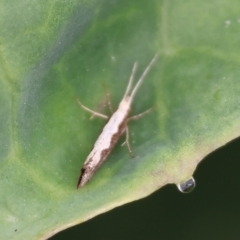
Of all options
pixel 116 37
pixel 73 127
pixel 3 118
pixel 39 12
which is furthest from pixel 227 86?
pixel 3 118

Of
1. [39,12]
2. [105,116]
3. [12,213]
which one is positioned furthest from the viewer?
[105,116]

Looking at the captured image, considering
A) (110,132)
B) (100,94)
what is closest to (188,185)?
(110,132)

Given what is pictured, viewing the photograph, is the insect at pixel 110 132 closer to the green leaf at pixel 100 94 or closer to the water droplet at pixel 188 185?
the green leaf at pixel 100 94

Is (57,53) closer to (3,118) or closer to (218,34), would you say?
(3,118)

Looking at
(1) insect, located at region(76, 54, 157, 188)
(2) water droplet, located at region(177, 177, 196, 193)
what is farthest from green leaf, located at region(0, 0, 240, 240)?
(2) water droplet, located at region(177, 177, 196, 193)

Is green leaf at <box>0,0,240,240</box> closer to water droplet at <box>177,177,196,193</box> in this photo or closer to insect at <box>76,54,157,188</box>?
insect at <box>76,54,157,188</box>

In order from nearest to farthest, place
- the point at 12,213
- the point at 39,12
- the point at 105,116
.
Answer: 1. the point at 39,12
2. the point at 12,213
3. the point at 105,116
